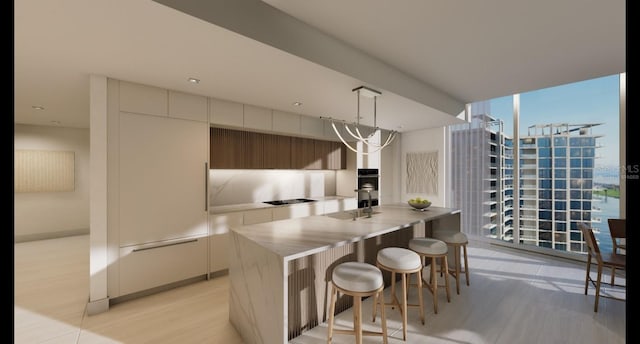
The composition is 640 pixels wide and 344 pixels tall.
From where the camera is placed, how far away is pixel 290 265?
2189mm

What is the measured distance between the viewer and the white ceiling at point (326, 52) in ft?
5.87

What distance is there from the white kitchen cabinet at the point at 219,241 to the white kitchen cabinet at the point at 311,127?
1.93 m

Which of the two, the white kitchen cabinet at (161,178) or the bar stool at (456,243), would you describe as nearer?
the white kitchen cabinet at (161,178)

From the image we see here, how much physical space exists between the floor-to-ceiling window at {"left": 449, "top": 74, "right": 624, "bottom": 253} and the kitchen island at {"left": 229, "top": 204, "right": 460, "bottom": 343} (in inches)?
107

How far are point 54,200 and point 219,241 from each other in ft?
15.8

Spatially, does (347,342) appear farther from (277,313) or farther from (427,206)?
(427,206)

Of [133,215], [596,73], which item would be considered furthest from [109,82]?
[596,73]

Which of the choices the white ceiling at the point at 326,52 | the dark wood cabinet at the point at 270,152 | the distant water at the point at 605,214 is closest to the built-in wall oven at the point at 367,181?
the dark wood cabinet at the point at 270,152

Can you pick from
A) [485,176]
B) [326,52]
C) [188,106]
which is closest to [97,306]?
[188,106]

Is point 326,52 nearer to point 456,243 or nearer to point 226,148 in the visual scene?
point 226,148

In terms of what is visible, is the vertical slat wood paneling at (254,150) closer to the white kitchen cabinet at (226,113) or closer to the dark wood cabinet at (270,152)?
the dark wood cabinet at (270,152)

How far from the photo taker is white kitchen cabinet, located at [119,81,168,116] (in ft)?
9.16

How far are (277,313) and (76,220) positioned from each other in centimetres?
657

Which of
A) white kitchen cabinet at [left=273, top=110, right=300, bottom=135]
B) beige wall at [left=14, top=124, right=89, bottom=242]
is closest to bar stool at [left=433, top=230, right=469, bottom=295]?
white kitchen cabinet at [left=273, top=110, right=300, bottom=135]
